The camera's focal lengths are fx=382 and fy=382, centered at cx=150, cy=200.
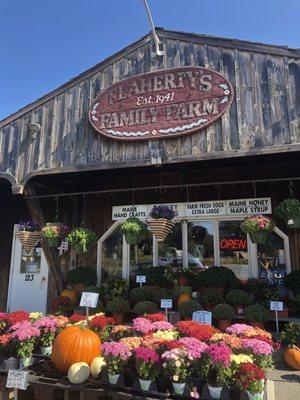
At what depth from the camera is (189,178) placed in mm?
9391

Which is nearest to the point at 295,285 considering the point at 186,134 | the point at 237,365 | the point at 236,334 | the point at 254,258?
the point at 254,258

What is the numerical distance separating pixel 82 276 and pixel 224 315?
373 cm

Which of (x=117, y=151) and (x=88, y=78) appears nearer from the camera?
(x=117, y=151)

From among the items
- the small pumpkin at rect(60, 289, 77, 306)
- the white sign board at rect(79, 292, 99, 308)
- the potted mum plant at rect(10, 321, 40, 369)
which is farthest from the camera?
the small pumpkin at rect(60, 289, 77, 306)

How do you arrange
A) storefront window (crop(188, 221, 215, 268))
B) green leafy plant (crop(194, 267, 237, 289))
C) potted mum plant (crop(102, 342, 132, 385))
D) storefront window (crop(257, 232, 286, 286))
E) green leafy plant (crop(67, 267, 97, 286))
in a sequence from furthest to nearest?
green leafy plant (crop(67, 267, 97, 286)) → storefront window (crop(188, 221, 215, 268)) → storefront window (crop(257, 232, 286, 286)) → green leafy plant (crop(194, 267, 237, 289)) → potted mum plant (crop(102, 342, 132, 385))

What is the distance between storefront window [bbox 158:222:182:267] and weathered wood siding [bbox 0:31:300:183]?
8.10 feet

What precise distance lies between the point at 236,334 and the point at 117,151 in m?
4.23

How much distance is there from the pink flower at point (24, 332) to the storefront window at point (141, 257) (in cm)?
443

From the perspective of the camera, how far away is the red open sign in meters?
8.54

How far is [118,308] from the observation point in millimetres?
7469

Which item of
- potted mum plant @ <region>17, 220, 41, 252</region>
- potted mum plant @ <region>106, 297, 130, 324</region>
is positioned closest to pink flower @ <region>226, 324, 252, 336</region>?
potted mum plant @ <region>106, 297, 130, 324</region>

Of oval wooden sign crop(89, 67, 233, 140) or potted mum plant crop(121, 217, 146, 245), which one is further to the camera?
potted mum plant crop(121, 217, 146, 245)

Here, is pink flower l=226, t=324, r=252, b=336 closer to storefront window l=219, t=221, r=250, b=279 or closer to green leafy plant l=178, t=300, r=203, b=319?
green leafy plant l=178, t=300, r=203, b=319

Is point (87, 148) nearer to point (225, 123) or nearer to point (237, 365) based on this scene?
point (225, 123)
